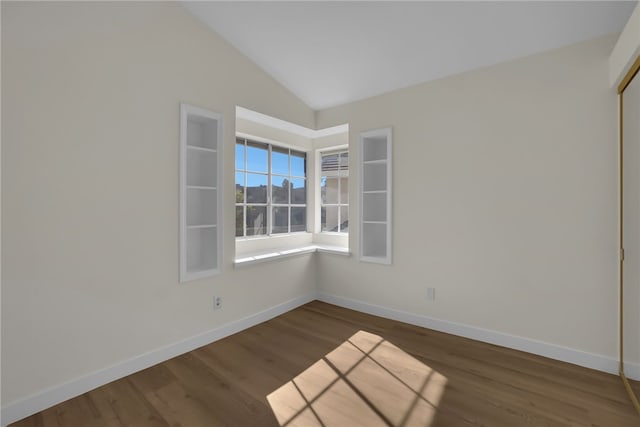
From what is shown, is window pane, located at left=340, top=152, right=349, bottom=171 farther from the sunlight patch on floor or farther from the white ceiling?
the sunlight patch on floor

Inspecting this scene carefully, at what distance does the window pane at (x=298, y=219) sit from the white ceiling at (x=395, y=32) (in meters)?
1.88

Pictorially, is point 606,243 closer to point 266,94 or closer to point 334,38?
point 334,38

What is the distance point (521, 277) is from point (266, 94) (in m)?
3.11

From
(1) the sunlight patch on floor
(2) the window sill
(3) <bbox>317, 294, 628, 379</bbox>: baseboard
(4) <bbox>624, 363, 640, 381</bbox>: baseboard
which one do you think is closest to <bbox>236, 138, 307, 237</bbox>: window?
(2) the window sill

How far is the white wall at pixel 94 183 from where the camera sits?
1.79 meters

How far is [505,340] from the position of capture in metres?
2.68

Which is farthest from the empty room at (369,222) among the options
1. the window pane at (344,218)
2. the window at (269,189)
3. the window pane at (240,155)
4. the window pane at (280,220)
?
the window pane at (344,218)

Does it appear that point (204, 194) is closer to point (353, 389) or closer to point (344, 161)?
point (344, 161)

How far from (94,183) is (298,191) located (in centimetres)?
270

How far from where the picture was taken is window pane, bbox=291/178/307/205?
4.38 meters

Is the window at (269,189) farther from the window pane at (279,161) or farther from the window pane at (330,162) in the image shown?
the window pane at (330,162)

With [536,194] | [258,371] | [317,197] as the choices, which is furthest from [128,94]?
[536,194]

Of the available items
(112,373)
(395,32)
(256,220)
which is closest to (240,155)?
(256,220)

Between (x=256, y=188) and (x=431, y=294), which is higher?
(x=256, y=188)
